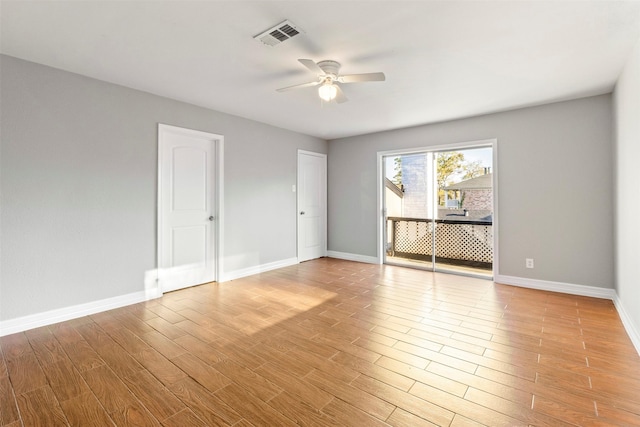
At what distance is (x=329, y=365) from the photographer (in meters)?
2.23

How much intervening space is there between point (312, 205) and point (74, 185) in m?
3.99

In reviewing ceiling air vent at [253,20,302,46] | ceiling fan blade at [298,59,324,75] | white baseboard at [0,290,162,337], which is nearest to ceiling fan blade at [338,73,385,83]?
ceiling fan blade at [298,59,324,75]

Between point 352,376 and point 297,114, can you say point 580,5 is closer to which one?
point 352,376

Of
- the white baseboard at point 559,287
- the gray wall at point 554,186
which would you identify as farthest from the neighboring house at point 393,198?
the white baseboard at point 559,287

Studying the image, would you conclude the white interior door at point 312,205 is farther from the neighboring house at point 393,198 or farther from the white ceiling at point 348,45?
the white ceiling at point 348,45

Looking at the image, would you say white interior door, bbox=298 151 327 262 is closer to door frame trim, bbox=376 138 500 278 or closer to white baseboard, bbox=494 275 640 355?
door frame trim, bbox=376 138 500 278

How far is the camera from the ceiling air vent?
225cm

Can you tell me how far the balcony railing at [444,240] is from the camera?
4832 millimetres

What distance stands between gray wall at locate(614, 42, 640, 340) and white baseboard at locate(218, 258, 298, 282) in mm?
4561

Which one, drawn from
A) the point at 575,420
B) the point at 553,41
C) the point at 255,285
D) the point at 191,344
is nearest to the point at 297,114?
the point at 255,285

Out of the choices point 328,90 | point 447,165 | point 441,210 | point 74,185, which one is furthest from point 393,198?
point 74,185

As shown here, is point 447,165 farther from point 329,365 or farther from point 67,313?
point 67,313

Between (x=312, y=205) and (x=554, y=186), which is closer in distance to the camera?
(x=554, y=186)

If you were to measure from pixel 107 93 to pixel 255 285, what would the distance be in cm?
302
